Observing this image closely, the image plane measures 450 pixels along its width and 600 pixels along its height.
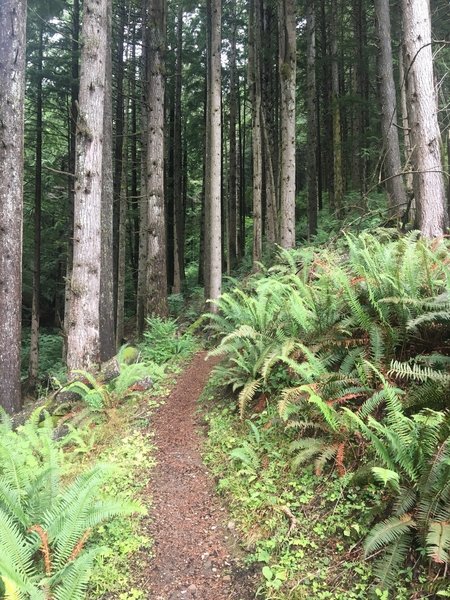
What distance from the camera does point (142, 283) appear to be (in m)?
14.8

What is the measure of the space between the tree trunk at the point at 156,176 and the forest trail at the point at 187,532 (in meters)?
5.68

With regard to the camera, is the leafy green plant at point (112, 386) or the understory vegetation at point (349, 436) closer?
the understory vegetation at point (349, 436)

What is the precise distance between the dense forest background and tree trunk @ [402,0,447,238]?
0.02m

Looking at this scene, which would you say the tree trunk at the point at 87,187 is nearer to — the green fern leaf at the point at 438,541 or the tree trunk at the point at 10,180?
the tree trunk at the point at 10,180

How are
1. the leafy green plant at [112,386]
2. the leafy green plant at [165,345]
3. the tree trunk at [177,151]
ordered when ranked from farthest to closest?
the tree trunk at [177,151]
the leafy green plant at [165,345]
the leafy green plant at [112,386]

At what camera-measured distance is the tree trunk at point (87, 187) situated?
690 centimetres

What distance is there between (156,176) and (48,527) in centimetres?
871

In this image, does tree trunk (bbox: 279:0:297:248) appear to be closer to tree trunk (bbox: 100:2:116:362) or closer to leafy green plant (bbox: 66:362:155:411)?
tree trunk (bbox: 100:2:116:362)

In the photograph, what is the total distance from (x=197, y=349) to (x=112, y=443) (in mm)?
3766

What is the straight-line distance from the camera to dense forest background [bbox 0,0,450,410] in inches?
273

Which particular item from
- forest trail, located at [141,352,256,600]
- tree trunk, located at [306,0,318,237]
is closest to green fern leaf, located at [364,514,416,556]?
forest trail, located at [141,352,256,600]

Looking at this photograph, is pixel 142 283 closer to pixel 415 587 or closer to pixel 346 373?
pixel 346 373

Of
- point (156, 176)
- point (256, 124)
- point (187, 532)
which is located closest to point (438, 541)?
point (187, 532)

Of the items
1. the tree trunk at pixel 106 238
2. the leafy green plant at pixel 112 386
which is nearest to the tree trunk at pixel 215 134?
the tree trunk at pixel 106 238
